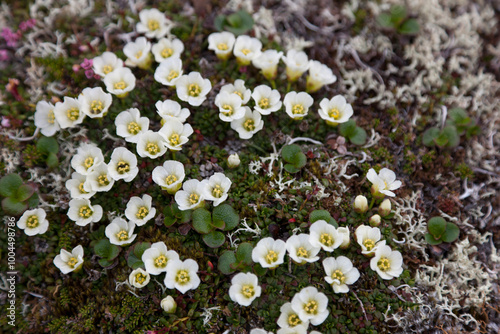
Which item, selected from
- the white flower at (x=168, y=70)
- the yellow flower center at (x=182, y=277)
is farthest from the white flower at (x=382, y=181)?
Result: the white flower at (x=168, y=70)

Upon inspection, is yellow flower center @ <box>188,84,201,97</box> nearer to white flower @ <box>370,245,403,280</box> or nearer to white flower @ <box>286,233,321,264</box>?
white flower @ <box>286,233,321,264</box>

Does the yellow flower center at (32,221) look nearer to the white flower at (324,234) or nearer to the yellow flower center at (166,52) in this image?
the yellow flower center at (166,52)

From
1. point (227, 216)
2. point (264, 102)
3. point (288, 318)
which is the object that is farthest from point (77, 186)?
point (288, 318)

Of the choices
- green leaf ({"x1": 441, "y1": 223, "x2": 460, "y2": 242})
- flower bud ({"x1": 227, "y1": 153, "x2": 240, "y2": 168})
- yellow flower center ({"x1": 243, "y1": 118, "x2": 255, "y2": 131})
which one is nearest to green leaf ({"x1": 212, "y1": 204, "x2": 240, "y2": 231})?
flower bud ({"x1": 227, "y1": 153, "x2": 240, "y2": 168})

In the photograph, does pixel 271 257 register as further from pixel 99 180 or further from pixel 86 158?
pixel 86 158

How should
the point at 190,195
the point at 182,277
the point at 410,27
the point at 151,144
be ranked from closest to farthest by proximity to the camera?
the point at 182,277, the point at 190,195, the point at 151,144, the point at 410,27

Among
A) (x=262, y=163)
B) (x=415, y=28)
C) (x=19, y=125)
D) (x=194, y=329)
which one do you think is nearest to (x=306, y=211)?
(x=262, y=163)

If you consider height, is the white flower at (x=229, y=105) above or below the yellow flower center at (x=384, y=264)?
above
